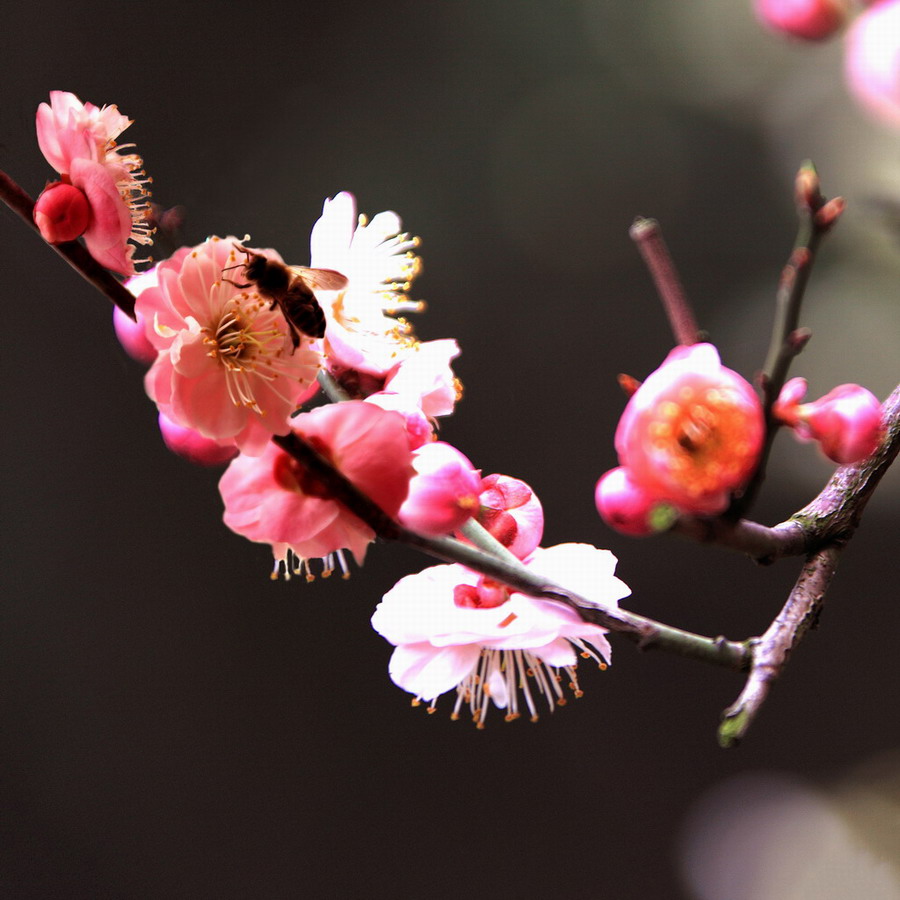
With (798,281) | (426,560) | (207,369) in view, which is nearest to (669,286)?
(798,281)

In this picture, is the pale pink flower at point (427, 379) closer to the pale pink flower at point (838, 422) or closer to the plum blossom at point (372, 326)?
the plum blossom at point (372, 326)

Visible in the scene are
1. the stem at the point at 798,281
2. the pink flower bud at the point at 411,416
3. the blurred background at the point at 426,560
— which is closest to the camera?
the stem at the point at 798,281

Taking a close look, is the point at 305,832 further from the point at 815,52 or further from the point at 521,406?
the point at 815,52

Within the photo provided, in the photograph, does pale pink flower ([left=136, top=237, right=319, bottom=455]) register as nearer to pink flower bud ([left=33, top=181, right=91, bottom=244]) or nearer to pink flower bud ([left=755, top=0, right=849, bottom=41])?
pink flower bud ([left=33, top=181, right=91, bottom=244])

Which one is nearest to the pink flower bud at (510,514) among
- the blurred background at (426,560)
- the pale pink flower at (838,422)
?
the pale pink flower at (838,422)

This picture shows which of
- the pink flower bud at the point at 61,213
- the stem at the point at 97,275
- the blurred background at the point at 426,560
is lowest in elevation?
the blurred background at the point at 426,560

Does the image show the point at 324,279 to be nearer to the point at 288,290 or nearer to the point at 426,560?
the point at 288,290
